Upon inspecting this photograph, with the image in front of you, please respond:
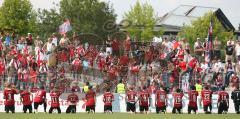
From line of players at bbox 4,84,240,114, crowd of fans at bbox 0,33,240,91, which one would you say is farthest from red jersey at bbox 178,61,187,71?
line of players at bbox 4,84,240,114

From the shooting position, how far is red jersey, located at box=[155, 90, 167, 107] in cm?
3669

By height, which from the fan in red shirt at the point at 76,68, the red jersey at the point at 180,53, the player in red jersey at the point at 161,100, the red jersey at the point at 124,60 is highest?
the red jersey at the point at 180,53

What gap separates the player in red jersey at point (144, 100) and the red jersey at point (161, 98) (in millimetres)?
653

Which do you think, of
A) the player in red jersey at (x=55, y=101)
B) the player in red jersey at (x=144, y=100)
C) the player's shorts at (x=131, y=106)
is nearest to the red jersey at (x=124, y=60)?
the player in red jersey at (x=144, y=100)

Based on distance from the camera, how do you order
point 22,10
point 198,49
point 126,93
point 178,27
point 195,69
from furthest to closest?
point 178,27 < point 22,10 < point 198,49 < point 195,69 < point 126,93

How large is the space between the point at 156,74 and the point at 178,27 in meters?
85.8

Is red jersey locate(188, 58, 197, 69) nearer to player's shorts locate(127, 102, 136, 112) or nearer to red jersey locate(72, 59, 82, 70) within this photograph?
player's shorts locate(127, 102, 136, 112)

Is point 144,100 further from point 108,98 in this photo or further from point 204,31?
point 204,31

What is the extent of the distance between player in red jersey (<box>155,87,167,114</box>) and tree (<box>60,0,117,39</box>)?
4336 cm

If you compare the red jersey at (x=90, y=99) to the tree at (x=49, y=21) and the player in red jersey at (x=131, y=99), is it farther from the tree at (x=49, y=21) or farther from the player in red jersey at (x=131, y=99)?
the tree at (x=49, y=21)

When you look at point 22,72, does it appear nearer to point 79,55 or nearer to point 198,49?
point 79,55

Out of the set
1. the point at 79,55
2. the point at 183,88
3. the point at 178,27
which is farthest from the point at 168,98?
the point at 178,27

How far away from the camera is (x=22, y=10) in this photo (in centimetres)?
7856

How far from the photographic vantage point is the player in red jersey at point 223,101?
3609cm
